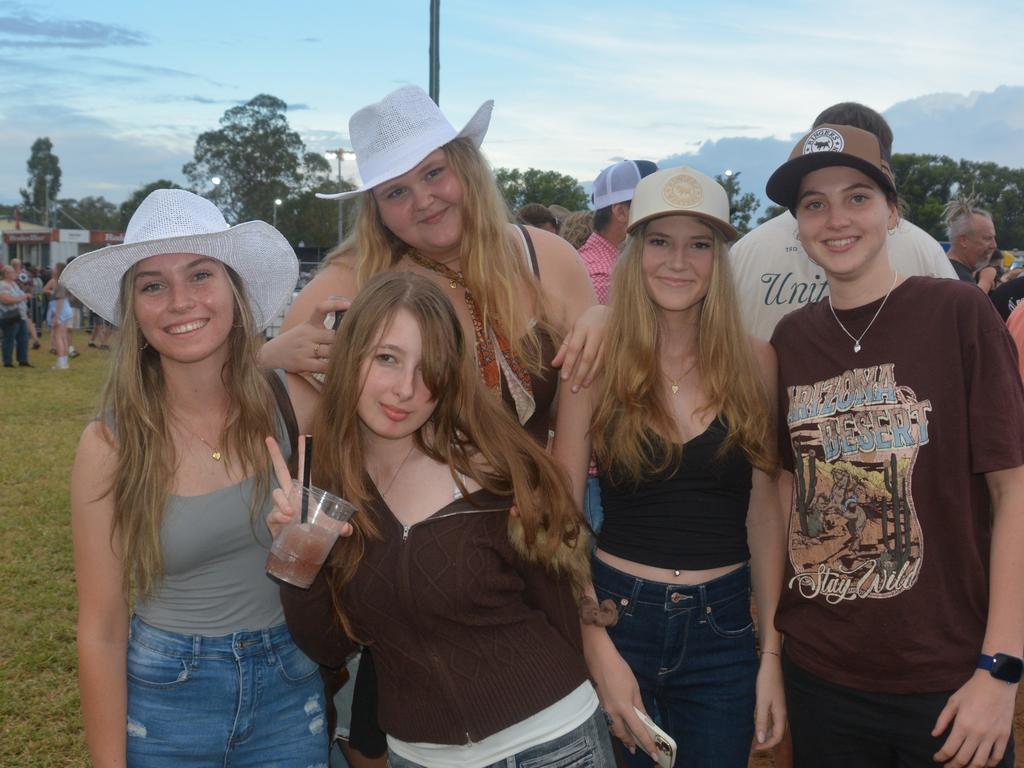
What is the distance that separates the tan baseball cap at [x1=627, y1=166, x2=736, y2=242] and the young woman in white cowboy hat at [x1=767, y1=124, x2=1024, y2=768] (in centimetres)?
26

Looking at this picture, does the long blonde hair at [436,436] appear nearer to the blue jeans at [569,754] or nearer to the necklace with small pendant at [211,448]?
the necklace with small pendant at [211,448]

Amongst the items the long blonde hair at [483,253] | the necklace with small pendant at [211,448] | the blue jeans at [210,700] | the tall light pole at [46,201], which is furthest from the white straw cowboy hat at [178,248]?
the tall light pole at [46,201]

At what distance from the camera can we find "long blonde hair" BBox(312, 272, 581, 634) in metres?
2.22

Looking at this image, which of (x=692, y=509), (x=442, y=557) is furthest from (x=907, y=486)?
(x=442, y=557)

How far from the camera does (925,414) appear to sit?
7.29 ft

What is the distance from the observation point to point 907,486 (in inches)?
87.7

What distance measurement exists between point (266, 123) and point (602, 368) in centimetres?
7996

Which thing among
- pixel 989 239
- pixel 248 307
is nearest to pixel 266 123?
pixel 989 239

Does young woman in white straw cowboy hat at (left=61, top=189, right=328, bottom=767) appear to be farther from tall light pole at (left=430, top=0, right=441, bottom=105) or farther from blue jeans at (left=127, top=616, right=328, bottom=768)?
tall light pole at (left=430, top=0, right=441, bottom=105)

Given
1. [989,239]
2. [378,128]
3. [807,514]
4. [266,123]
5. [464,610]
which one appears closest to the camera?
[464,610]

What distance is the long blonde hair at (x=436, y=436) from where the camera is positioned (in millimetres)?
2219

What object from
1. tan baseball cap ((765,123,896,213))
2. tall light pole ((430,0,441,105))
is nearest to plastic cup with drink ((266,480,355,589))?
tan baseball cap ((765,123,896,213))

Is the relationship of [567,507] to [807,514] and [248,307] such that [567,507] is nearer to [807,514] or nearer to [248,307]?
[807,514]

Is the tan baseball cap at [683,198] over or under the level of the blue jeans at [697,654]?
over
